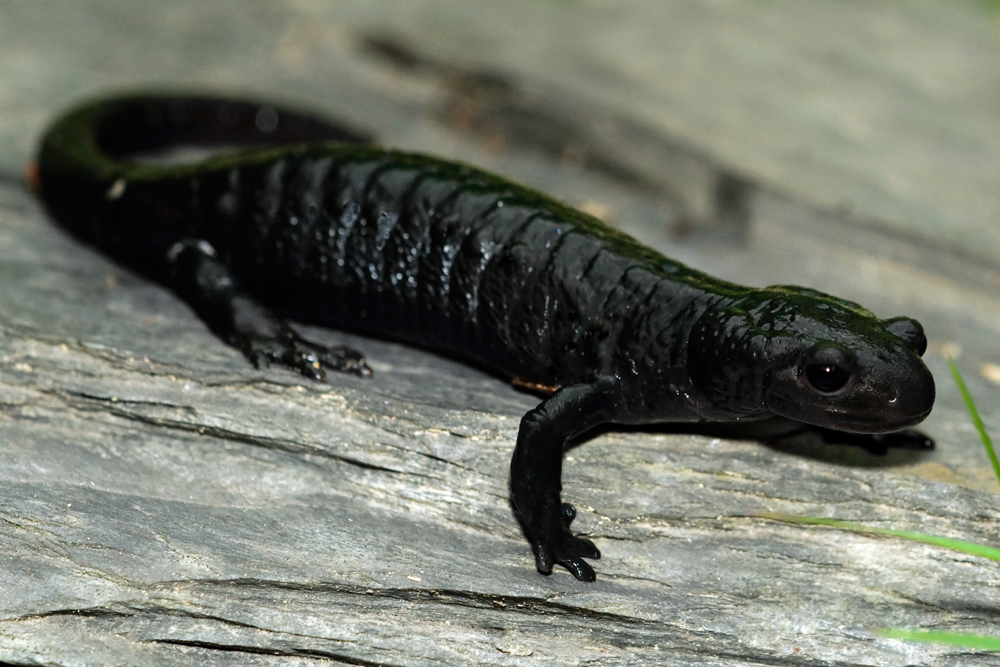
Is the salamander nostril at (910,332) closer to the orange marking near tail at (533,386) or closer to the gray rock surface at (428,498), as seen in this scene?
the gray rock surface at (428,498)

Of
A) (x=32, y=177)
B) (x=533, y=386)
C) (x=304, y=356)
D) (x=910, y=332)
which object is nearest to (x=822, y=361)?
(x=910, y=332)

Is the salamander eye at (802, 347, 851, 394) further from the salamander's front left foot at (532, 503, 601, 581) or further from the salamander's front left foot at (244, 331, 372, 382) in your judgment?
the salamander's front left foot at (244, 331, 372, 382)

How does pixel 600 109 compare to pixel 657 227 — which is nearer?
pixel 657 227

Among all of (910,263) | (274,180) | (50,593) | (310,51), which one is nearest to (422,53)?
(310,51)

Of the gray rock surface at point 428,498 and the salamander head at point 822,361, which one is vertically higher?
the salamander head at point 822,361

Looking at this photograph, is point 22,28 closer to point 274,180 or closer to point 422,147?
point 422,147

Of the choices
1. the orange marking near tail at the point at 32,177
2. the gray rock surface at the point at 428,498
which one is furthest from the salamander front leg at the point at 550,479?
the orange marking near tail at the point at 32,177

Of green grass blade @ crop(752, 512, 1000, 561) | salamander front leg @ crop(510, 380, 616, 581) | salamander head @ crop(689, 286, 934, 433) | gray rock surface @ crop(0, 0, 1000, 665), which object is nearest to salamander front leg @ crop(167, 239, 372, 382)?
gray rock surface @ crop(0, 0, 1000, 665)
